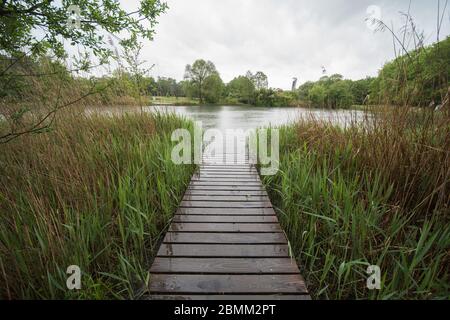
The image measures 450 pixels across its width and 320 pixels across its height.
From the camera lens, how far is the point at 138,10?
2.18 m

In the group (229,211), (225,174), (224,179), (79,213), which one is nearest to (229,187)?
(224,179)

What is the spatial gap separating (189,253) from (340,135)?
246 cm

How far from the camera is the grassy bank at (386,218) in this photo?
121 cm

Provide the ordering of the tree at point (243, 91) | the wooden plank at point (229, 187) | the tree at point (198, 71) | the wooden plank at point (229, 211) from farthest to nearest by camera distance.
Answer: the tree at point (243, 91)
the tree at point (198, 71)
the wooden plank at point (229, 187)
the wooden plank at point (229, 211)

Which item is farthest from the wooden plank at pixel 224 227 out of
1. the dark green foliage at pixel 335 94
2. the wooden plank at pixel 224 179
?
the dark green foliage at pixel 335 94

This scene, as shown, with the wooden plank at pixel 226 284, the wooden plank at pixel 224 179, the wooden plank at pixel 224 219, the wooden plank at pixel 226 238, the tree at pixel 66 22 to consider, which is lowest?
the wooden plank at pixel 226 284

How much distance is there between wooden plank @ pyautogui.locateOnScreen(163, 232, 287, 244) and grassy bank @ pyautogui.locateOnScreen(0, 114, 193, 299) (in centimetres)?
22

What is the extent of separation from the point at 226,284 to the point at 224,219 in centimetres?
82

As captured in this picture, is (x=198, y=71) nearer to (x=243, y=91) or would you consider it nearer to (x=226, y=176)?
(x=243, y=91)

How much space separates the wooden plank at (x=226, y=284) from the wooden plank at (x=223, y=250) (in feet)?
0.67

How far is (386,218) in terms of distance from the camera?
1.50 m

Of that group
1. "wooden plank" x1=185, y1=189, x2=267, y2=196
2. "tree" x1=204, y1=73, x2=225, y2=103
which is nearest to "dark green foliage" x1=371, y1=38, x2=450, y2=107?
"wooden plank" x1=185, y1=189, x2=267, y2=196

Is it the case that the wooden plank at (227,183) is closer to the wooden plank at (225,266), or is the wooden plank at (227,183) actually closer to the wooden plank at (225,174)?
the wooden plank at (225,174)
